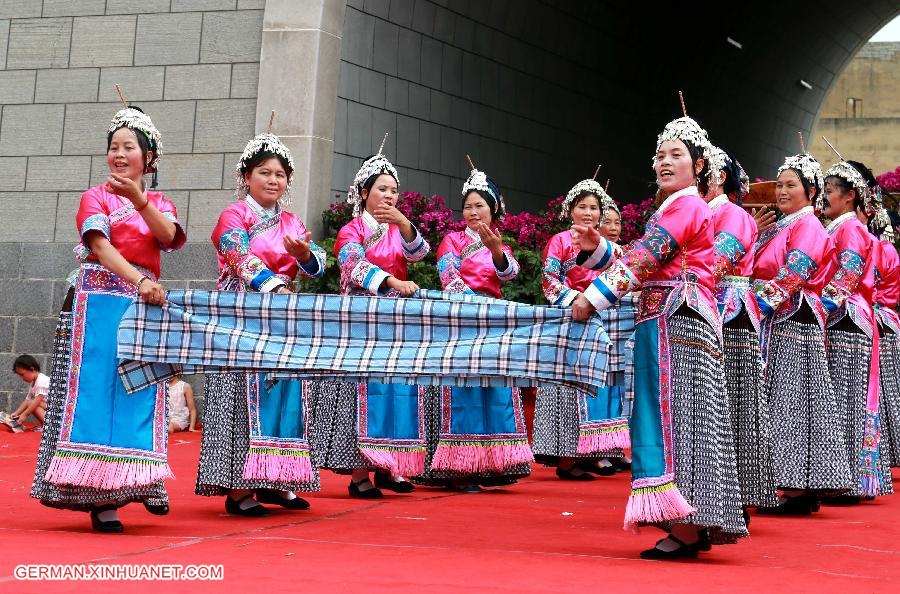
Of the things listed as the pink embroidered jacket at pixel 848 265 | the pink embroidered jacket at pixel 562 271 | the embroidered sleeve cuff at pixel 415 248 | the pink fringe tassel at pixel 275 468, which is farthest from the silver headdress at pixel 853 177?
the pink fringe tassel at pixel 275 468

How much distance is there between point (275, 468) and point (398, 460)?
1.28m

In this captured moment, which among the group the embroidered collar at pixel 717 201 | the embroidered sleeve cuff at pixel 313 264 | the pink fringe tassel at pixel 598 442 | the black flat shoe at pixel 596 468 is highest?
the embroidered collar at pixel 717 201

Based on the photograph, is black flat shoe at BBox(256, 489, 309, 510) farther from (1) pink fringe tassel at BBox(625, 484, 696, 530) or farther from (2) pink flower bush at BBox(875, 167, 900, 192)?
(2) pink flower bush at BBox(875, 167, 900, 192)

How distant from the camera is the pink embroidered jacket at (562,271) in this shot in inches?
283

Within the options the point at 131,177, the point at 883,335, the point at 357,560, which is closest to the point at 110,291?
the point at 131,177

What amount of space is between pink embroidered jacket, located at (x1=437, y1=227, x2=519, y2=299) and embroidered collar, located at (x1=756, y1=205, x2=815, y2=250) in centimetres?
131

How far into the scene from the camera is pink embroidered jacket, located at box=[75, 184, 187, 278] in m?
4.81

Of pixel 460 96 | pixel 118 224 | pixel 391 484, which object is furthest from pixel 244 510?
pixel 460 96

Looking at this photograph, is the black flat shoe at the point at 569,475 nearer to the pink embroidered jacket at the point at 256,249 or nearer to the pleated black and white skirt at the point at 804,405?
the pleated black and white skirt at the point at 804,405

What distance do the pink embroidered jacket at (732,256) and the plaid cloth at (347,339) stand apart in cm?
100

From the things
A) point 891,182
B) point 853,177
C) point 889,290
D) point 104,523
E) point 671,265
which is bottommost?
point 104,523

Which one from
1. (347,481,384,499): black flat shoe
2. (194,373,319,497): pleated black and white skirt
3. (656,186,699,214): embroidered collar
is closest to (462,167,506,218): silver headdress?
(347,481,384,499): black flat shoe

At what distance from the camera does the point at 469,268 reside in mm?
6883

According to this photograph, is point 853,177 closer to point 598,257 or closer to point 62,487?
point 598,257
